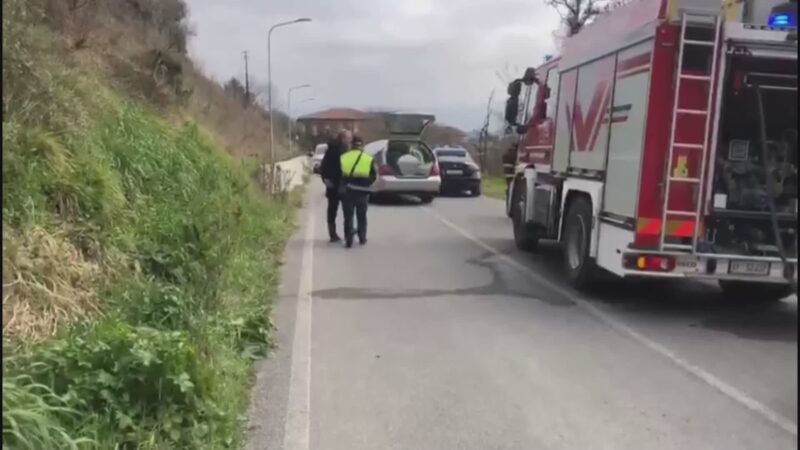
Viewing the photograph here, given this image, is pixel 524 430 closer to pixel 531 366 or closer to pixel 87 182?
pixel 531 366

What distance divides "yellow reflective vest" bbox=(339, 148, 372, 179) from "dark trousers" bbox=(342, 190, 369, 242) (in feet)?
0.94

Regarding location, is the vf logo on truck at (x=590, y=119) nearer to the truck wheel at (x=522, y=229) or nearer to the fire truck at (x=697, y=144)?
the fire truck at (x=697, y=144)

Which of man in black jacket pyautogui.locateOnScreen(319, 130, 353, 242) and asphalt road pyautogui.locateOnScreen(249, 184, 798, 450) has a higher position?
man in black jacket pyautogui.locateOnScreen(319, 130, 353, 242)

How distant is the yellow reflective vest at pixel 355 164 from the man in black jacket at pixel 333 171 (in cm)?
A: 47

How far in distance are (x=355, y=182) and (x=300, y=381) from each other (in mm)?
7592

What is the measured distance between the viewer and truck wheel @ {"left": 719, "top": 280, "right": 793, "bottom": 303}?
31.5 ft

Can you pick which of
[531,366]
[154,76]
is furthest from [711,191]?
[154,76]

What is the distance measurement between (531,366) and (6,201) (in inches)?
157

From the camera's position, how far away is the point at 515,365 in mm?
6570

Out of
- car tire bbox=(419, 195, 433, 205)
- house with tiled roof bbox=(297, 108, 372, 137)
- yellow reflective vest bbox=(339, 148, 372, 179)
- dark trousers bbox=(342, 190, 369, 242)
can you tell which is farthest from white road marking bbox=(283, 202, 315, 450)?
house with tiled roof bbox=(297, 108, 372, 137)

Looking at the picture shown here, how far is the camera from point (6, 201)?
603 cm

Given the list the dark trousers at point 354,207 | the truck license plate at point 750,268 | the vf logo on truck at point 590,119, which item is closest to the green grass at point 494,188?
the dark trousers at point 354,207

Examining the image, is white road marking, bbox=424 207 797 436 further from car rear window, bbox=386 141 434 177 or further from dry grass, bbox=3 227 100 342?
car rear window, bbox=386 141 434 177

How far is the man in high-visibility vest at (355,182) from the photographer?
13.5 m
